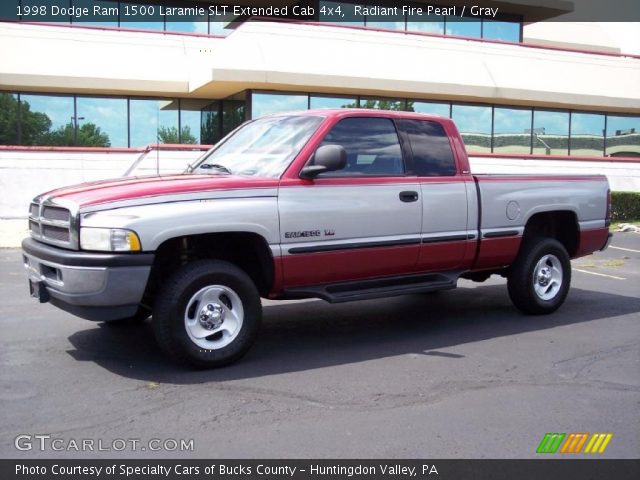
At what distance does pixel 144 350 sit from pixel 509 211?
3.83m

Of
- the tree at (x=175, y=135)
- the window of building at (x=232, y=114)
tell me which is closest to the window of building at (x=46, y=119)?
the tree at (x=175, y=135)

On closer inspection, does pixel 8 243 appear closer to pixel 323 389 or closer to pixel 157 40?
pixel 157 40

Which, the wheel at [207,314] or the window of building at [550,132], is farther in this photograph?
the window of building at [550,132]

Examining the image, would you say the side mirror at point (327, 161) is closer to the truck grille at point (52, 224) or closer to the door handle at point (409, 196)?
the door handle at point (409, 196)

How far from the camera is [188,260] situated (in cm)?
591

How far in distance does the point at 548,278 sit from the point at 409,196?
220cm

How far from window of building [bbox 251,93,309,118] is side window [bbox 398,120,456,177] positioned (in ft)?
40.7

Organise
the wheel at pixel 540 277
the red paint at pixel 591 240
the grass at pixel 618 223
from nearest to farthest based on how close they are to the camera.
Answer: the wheel at pixel 540 277
the red paint at pixel 591 240
the grass at pixel 618 223

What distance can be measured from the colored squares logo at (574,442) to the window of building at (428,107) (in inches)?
683

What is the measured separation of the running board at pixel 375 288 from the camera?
19.9 ft

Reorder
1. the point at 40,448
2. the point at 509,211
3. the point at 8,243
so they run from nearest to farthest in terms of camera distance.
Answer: the point at 40,448 → the point at 509,211 → the point at 8,243

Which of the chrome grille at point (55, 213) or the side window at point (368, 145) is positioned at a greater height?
the side window at point (368, 145)

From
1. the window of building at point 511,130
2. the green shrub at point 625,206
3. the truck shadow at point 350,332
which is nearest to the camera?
the truck shadow at point 350,332

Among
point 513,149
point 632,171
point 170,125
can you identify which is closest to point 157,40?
point 170,125
